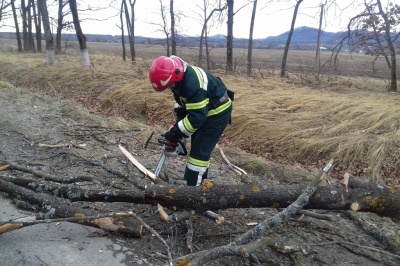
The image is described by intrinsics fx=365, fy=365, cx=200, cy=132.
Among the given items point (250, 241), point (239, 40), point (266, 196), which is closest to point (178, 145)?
point (266, 196)

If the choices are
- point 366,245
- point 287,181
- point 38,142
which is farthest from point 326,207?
point 38,142

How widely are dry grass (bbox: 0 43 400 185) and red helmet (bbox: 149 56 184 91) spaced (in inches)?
111

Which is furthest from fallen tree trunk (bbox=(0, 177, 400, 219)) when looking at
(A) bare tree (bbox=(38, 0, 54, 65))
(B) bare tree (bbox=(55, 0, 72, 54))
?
(B) bare tree (bbox=(55, 0, 72, 54))

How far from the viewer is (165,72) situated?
3643 millimetres

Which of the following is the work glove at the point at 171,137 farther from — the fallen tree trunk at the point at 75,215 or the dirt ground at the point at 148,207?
the fallen tree trunk at the point at 75,215

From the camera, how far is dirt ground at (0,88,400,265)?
329 cm

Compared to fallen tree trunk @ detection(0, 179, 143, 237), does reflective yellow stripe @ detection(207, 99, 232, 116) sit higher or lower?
higher

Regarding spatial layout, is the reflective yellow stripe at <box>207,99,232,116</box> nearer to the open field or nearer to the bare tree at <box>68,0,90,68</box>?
the open field

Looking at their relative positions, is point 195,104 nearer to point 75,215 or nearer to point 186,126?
point 186,126

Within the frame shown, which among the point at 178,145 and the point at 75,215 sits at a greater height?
the point at 178,145

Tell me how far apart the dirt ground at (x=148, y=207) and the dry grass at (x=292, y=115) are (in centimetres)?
167

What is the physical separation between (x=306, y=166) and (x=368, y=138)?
4.31 feet

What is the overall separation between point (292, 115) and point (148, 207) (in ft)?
17.8

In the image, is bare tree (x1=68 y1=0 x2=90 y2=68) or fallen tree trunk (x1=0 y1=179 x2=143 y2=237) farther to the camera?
bare tree (x1=68 y1=0 x2=90 y2=68)
